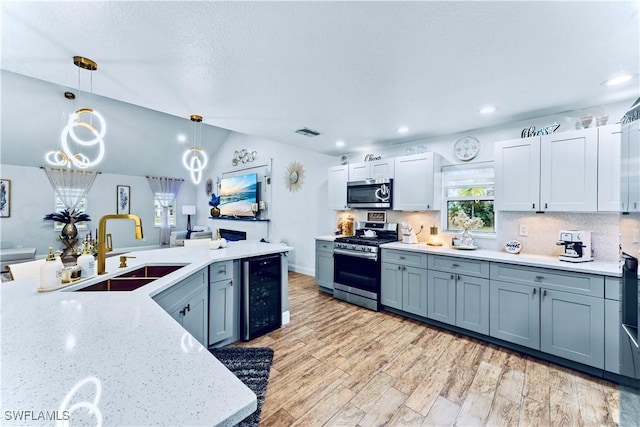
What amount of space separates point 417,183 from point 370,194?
0.72 meters

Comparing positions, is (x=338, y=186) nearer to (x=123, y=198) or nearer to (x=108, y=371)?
(x=108, y=371)

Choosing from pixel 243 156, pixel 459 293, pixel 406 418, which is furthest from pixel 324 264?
pixel 243 156

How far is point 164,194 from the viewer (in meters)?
8.34

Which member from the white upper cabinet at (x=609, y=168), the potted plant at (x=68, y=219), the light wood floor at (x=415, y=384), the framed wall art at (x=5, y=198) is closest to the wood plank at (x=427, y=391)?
the light wood floor at (x=415, y=384)

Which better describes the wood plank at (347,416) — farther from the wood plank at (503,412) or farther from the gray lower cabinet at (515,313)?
the gray lower cabinet at (515,313)

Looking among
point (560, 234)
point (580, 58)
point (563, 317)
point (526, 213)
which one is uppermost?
point (580, 58)

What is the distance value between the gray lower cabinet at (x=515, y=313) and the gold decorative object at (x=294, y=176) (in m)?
3.96

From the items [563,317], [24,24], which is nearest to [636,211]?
[563,317]

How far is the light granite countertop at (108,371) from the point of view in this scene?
0.59 metres

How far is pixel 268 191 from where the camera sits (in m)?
6.43

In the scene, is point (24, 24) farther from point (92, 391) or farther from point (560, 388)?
point (560, 388)

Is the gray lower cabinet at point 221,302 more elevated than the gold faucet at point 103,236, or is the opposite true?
the gold faucet at point 103,236

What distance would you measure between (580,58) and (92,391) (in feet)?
10.1

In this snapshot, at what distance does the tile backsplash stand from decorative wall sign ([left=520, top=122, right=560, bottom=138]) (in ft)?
2.89
